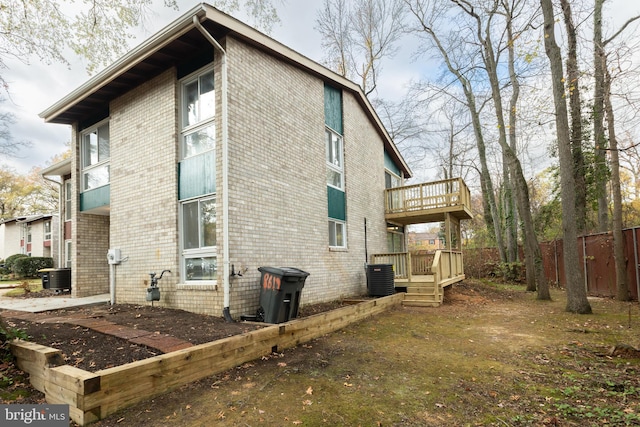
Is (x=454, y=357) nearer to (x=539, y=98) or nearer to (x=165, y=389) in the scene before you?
(x=165, y=389)

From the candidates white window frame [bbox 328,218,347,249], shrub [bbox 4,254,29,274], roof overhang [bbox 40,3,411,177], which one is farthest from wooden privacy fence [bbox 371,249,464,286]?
shrub [bbox 4,254,29,274]

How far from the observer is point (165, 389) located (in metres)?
3.91

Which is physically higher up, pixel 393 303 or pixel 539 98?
pixel 539 98

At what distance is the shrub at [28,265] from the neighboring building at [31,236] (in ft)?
2.41

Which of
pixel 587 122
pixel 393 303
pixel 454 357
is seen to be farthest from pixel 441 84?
pixel 454 357

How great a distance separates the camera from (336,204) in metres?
11.1

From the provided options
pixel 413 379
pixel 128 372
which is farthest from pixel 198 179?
pixel 413 379

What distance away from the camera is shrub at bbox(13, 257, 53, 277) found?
2180cm

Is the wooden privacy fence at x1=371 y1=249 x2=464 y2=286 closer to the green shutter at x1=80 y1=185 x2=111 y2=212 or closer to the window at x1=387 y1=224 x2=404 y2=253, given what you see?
the window at x1=387 y1=224 x2=404 y2=253

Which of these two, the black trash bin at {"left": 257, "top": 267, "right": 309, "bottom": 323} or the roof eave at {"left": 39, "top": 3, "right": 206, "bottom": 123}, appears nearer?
the black trash bin at {"left": 257, "top": 267, "right": 309, "bottom": 323}

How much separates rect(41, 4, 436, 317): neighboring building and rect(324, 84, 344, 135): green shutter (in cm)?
7

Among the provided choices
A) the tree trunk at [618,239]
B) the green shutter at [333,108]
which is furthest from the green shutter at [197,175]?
the tree trunk at [618,239]

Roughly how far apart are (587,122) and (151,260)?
16667 mm

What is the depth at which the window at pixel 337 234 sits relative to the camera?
428 inches
